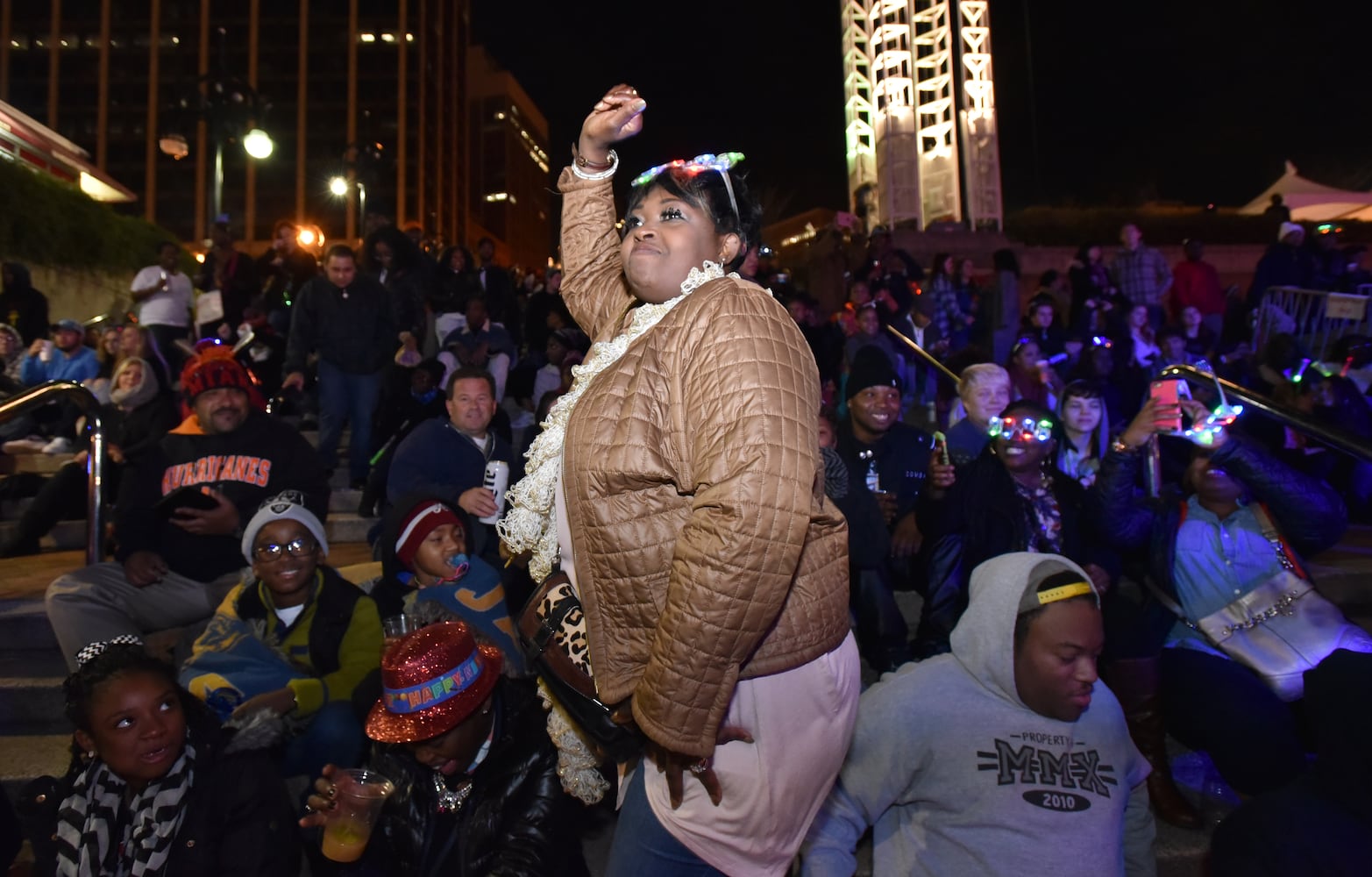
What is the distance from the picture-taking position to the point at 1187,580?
3648 millimetres

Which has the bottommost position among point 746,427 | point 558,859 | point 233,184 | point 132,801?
point 558,859

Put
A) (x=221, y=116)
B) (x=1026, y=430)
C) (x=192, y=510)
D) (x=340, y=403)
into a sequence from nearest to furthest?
(x=1026, y=430), (x=192, y=510), (x=340, y=403), (x=221, y=116)

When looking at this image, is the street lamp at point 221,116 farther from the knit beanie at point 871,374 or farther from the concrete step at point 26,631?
the knit beanie at point 871,374

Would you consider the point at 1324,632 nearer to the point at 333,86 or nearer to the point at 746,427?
the point at 746,427

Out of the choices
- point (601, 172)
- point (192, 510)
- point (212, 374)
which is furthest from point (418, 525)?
point (601, 172)

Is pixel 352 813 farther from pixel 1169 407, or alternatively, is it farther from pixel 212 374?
pixel 1169 407

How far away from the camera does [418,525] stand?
377 cm

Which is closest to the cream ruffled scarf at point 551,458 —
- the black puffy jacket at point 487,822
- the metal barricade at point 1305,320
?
the black puffy jacket at point 487,822

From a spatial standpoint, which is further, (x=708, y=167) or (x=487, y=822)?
(x=487, y=822)

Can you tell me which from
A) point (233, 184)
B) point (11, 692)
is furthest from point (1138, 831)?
point (233, 184)

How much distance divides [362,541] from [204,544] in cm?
162

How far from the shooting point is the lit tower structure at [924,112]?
23375 mm

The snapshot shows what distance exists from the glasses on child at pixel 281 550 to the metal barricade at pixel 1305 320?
1036cm

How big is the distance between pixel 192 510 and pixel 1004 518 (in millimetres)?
3973
